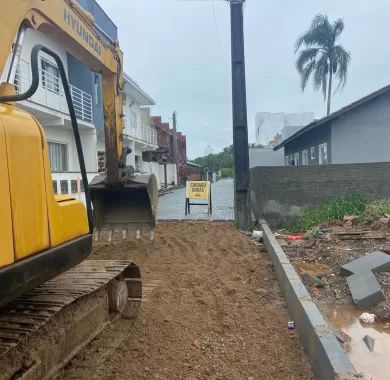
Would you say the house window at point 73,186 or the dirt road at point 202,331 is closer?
the dirt road at point 202,331

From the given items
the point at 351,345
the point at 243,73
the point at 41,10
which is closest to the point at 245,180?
the point at 243,73

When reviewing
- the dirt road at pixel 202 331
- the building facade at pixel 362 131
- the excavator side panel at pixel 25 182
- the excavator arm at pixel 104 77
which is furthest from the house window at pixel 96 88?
Result: the excavator side panel at pixel 25 182

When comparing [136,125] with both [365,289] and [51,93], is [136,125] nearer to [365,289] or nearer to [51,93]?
[51,93]

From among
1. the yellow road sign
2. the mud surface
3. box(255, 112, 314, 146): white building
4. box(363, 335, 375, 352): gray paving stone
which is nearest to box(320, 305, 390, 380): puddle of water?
box(363, 335, 375, 352): gray paving stone

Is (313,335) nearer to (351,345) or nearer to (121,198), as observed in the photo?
(351,345)

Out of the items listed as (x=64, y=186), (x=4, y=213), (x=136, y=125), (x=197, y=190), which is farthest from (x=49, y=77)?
(x=4, y=213)

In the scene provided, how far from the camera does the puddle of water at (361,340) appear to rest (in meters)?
4.06

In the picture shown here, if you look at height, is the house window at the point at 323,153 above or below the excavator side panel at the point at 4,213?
above

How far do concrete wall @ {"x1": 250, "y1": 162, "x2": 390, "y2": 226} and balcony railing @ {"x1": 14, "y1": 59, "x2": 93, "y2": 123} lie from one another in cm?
814

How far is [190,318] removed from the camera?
5367 millimetres

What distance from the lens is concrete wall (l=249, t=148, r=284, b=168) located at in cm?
4203

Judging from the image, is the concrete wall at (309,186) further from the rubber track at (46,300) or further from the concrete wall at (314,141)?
the rubber track at (46,300)

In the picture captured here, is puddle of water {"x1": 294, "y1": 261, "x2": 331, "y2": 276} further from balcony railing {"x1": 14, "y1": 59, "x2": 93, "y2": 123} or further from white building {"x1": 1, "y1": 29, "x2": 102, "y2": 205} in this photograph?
balcony railing {"x1": 14, "y1": 59, "x2": 93, "y2": 123}

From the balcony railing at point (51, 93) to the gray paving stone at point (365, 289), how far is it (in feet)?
37.8
